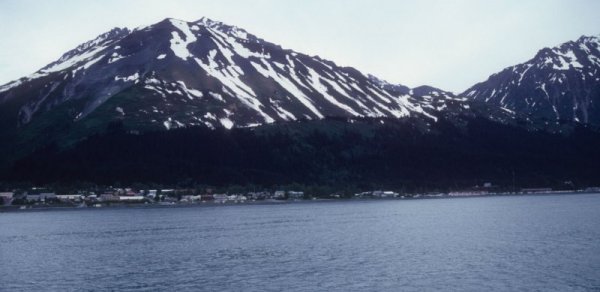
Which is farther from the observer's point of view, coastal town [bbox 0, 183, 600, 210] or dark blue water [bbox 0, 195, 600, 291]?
coastal town [bbox 0, 183, 600, 210]

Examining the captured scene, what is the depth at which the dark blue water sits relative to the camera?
44219mm

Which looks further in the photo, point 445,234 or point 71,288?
point 445,234

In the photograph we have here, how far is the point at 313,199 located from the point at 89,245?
115m

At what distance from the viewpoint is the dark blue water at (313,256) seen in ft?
145

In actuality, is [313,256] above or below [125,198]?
below

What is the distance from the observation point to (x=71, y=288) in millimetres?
44750

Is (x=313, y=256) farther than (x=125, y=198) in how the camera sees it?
No

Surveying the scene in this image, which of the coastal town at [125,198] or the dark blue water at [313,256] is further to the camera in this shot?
the coastal town at [125,198]

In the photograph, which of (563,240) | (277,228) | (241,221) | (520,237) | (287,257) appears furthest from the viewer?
(241,221)

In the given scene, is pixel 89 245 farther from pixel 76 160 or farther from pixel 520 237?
pixel 76 160

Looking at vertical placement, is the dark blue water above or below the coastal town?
below

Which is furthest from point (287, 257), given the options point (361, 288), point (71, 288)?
point (71, 288)

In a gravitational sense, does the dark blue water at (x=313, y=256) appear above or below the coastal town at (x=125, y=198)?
below

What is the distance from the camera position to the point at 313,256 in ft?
192
